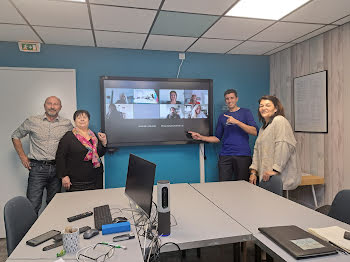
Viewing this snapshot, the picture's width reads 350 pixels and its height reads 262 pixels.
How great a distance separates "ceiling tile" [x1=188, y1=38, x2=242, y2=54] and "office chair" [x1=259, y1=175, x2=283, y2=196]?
196 cm

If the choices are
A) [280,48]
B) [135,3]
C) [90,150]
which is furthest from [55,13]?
[280,48]

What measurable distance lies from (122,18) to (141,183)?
5.92 feet

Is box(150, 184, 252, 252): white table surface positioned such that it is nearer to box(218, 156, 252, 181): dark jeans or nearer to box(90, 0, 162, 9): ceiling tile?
box(218, 156, 252, 181): dark jeans

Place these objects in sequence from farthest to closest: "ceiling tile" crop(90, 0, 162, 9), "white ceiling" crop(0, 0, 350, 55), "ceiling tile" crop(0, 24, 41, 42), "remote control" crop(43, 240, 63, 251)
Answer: "ceiling tile" crop(0, 24, 41, 42)
"white ceiling" crop(0, 0, 350, 55)
"ceiling tile" crop(90, 0, 162, 9)
"remote control" crop(43, 240, 63, 251)

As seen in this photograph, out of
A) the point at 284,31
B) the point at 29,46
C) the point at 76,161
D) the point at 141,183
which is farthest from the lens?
the point at 29,46

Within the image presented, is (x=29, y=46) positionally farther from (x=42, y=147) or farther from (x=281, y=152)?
(x=281, y=152)

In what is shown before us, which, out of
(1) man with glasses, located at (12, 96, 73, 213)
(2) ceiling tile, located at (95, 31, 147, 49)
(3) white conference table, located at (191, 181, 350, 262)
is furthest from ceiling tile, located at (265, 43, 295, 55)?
(1) man with glasses, located at (12, 96, 73, 213)

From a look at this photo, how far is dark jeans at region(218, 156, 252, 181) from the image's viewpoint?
337 cm

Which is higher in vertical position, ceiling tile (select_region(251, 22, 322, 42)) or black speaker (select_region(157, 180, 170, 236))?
ceiling tile (select_region(251, 22, 322, 42))

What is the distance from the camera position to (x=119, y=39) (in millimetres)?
3195

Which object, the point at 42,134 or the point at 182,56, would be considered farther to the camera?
the point at 182,56

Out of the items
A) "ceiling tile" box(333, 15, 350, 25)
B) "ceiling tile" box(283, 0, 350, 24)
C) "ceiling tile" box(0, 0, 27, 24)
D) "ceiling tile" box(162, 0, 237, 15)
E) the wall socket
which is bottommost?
the wall socket

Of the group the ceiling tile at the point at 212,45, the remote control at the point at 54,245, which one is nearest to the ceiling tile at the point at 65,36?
the ceiling tile at the point at 212,45

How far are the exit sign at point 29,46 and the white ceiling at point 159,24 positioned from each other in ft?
0.28
